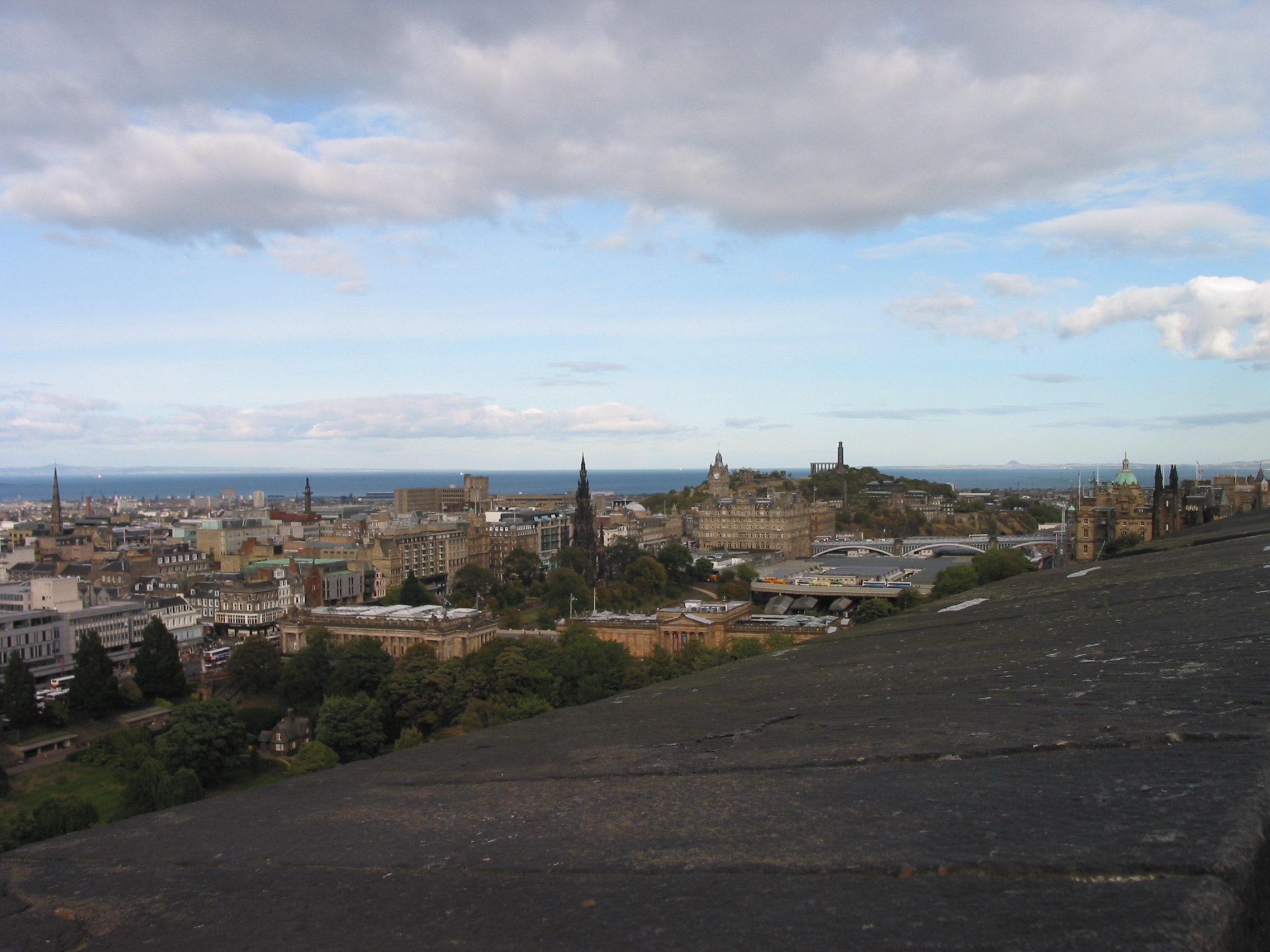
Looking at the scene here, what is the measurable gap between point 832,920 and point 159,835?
A: 232cm

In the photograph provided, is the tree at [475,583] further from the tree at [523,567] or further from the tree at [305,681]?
the tree at [305,681]

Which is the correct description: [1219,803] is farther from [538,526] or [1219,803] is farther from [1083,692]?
[538,526]

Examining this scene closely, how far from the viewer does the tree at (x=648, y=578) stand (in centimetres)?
5978

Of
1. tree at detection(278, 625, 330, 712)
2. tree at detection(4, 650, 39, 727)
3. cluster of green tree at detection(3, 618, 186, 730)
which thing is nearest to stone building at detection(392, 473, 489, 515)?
cluster of green tree at detection(3, 618, 186, 730)

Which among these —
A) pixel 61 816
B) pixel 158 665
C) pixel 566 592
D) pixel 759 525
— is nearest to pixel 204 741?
pixel 61 816

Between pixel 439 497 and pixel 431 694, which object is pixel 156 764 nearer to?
pixel 431 694

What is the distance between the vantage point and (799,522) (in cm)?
8550

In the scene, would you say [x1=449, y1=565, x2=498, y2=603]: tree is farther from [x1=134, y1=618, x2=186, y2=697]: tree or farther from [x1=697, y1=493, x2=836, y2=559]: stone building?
[x1=697, y1=493, x2=836, y2=559]: stone building

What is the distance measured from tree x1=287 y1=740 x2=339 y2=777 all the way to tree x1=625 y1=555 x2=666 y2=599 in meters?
33.2

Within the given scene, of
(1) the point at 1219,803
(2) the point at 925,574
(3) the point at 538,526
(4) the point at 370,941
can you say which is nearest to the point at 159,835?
(4) the point at 370,941

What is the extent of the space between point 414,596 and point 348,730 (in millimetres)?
24187

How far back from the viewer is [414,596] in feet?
174

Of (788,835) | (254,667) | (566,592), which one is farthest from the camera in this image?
(566,592)

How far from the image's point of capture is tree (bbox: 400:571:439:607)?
52969 millimetres
